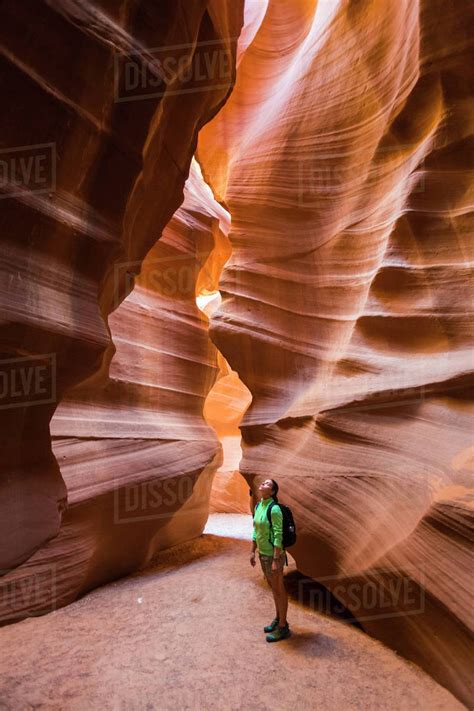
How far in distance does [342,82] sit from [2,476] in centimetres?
660

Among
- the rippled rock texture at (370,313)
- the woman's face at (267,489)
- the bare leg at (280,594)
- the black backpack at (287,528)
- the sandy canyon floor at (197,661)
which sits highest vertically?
the rippled rock texture at (370,313)

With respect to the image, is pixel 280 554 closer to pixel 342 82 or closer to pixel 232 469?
pixel 342 82

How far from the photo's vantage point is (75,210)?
3.73 m

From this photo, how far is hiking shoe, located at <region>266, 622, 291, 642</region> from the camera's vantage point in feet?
14.8

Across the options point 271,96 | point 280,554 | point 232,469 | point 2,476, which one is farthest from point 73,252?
point 232,469

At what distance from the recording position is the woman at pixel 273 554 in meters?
4.36

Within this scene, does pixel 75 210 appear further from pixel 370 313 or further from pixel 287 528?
pixel 287 528

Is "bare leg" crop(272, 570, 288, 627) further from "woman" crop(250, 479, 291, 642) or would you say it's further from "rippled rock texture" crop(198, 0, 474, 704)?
"rippled rock texture" crop(198, 0, 474, 704)

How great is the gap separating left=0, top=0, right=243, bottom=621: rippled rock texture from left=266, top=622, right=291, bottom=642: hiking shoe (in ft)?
7.32

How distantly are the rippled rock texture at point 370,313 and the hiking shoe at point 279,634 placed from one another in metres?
0.69

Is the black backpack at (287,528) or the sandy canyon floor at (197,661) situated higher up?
the black backpack at (287,528)

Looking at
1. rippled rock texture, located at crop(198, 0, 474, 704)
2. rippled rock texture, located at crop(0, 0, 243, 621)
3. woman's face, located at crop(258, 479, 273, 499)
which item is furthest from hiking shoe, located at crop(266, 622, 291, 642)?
rippled rock texture, located at crop(0, 0, 243, 621)

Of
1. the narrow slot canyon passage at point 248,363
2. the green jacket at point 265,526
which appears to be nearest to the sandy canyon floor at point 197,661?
the narrow slot canyon passage at point 248,363

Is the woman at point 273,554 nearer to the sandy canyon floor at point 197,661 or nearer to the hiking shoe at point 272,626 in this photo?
the hiking shoe at point 272,626
